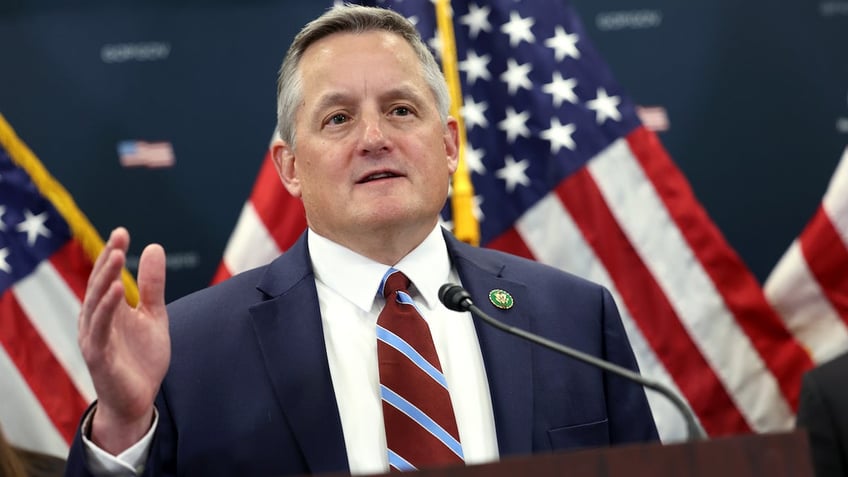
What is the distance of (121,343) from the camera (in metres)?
Result: 1.64

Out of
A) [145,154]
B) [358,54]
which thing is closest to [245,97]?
[145,154]

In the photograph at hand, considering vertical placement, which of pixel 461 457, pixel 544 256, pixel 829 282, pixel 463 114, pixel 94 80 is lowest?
pixel 829 282

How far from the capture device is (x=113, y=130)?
3686 millimetres

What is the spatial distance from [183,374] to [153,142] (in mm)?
1870

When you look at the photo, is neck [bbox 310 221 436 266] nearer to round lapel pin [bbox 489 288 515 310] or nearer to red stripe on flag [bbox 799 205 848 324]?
round lapel pin [bbox 489 288 515 310]

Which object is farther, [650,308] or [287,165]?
[650,308]

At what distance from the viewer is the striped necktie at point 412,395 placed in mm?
1870

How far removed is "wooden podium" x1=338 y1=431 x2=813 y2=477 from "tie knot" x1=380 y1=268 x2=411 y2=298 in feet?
2.53

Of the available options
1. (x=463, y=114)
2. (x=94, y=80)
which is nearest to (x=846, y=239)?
(x=463, y=114)

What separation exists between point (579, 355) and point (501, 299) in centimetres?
52

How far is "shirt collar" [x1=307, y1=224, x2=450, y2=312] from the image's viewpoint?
2.06 m

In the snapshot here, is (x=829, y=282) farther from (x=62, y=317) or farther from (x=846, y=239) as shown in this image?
(x=62, y=317)

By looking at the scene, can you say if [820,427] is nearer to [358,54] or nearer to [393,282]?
[393,282]

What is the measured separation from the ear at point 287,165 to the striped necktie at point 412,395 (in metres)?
0.38
